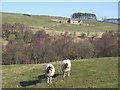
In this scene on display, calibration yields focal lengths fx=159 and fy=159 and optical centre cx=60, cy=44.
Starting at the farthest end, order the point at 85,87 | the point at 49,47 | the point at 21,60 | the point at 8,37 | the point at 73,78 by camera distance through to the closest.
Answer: the point at 8,37
the point at 49,47
the point at 21,60
the point at 73,78
the point at 85,87

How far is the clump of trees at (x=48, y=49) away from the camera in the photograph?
55588mm

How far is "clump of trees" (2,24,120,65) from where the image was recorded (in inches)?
2188

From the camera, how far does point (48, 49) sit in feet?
196

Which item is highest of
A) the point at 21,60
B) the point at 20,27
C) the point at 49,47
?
the point at 20,27

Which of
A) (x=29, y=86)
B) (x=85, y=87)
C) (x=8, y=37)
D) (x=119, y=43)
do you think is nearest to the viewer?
(x=85, y=87)

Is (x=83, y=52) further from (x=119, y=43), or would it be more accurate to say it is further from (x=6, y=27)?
(x=6, y=27)

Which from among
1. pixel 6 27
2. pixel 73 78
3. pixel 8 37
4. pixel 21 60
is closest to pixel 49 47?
pixel 21 60

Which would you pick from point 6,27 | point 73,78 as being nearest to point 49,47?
point 6,27

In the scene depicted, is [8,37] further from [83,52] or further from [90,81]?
[90,81]

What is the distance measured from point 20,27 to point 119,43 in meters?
46.2

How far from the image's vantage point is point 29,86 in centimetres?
1427

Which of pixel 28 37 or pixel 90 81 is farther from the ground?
pixel 28 37

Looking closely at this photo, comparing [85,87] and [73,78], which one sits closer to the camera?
[85,87]

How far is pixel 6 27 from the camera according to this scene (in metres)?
77.9
